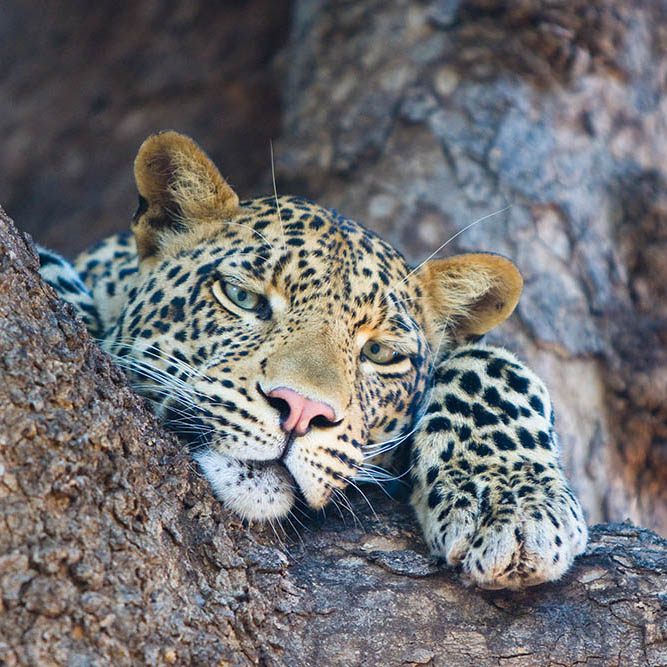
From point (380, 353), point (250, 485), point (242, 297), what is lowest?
point (380, 353)

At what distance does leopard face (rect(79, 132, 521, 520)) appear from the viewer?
3.56m

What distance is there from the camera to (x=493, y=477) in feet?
12.1

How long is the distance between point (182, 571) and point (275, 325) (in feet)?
4.28

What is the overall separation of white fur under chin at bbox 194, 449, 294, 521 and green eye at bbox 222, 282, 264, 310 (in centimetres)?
84

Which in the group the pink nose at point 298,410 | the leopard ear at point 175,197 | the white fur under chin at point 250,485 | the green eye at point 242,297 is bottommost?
the white fur under chin at point 250,485

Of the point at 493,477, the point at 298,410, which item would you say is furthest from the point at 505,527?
the point at 298,410

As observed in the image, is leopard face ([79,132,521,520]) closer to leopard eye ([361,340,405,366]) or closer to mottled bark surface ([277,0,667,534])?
leopard eye ([361,340,405,366])

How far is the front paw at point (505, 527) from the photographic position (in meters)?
3.33

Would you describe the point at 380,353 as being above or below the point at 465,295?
above

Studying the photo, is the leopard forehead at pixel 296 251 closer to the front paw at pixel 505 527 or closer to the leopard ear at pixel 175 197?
the leopard ear at pixel 175 197

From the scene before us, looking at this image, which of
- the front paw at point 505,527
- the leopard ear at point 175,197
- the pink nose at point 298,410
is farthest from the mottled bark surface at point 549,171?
the pink nose at point 298,410

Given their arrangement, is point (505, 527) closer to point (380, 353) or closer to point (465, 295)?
point (380, 353)

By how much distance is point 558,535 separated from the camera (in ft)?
11.2

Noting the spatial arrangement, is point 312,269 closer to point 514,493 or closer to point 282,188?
point 514,493
